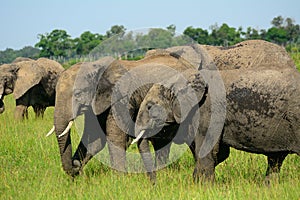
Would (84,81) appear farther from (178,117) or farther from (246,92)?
(246,92)

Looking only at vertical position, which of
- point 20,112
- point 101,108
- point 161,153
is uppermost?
point 101,108

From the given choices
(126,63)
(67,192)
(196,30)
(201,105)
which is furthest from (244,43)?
(196,30)

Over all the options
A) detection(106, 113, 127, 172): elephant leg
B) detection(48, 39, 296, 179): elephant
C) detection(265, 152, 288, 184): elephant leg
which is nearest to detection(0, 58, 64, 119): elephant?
detection(48, 39, 296, 179): elephant

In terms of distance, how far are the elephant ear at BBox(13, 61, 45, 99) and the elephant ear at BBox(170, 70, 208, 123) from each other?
8213 mm

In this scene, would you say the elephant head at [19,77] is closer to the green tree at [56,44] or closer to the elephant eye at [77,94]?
the elephant eye at [77,94]

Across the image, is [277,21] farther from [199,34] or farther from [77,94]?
[77,94]

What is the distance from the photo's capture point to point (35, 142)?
8.70 m

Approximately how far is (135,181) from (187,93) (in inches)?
48.0

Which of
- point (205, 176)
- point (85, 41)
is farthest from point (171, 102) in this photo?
point (85, 41)

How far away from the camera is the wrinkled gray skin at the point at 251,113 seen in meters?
4.91

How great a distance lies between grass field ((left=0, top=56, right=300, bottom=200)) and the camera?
16.1ft

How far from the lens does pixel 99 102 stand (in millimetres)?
6473

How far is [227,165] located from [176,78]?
1.47 m

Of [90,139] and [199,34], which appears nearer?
[90,139]
